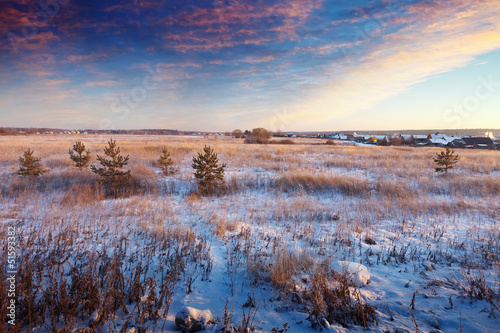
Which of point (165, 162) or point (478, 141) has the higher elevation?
point (478, 141)

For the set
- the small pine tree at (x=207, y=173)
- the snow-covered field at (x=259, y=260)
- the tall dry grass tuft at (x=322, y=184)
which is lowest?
the snow-covered field at (x=259, y=260)

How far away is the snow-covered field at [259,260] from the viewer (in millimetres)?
2701

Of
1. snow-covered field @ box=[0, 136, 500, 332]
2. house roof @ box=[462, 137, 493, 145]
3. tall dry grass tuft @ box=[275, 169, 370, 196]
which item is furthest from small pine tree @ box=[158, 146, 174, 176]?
house roof @ box=[462, 137, 493, 145]

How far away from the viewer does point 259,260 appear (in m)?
4.11

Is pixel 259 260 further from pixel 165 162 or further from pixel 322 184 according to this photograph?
pixel 165 162

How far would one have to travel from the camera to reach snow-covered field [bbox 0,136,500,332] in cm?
270

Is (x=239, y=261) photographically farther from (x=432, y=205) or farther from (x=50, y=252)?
(x=432, y=205)

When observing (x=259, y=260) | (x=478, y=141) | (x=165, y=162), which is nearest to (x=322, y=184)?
(x=259, y=260)

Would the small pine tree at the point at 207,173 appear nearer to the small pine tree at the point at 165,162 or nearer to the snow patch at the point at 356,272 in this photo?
the small pine tree at the point at 165,162

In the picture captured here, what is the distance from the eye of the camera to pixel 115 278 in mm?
3068

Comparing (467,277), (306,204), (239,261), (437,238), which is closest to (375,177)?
(306,204)

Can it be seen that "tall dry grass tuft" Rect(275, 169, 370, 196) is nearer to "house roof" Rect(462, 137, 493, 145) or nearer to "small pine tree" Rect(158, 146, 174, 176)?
"small pine tree" Rect(158, 146, 174, 176)

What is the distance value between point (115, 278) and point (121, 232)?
2.63 metres

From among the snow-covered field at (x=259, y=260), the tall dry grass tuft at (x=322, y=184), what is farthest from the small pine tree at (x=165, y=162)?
the tall dry grass tuft at (x=322, y=184)
